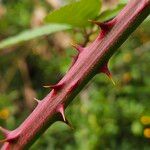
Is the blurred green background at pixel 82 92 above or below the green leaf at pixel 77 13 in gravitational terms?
below

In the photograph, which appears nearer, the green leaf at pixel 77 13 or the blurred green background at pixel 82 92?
the green leaf at pixel 77 13

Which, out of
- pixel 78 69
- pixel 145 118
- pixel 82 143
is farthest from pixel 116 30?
pixel 82 143

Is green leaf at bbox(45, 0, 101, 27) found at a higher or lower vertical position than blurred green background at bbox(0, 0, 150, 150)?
higher

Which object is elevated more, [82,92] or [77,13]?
[77,13]

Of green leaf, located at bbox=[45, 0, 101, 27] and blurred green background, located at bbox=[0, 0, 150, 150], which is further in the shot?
blurred green background, located at bbox=[0, 0, 150, 150]
